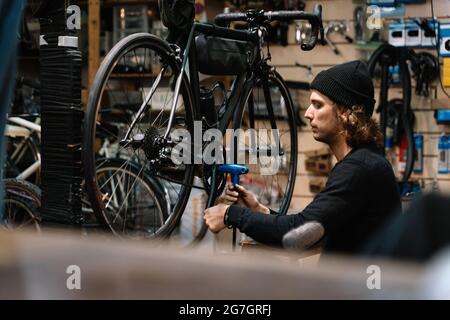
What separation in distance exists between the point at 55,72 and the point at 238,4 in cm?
286

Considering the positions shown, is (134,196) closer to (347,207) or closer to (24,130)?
(24,130)

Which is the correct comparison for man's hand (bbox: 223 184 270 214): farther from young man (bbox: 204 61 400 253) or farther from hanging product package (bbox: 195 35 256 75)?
hanging product package (bbox: 195 35 256 75)

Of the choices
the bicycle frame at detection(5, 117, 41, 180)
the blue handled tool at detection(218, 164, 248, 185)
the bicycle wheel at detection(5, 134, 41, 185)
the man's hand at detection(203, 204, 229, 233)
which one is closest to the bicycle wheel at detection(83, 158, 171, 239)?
the blue handled tool at detection(218, 164, 248, 185)

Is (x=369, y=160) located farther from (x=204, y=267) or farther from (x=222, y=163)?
(x=204, y=267)

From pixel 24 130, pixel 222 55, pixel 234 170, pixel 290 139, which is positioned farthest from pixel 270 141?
pixel 24 130

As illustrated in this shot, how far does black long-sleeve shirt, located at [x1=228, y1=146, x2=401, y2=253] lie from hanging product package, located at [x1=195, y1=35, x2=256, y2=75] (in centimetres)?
68

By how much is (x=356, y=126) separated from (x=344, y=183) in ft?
0.74

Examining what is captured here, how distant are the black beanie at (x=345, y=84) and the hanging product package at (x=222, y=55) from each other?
1.71 ft

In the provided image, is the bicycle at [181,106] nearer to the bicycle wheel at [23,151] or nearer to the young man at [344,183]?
the young man at [344,183]

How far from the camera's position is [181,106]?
253 centimetres

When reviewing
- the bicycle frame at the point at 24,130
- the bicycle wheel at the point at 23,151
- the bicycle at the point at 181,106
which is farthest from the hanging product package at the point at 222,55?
the bicycle wheel at the point at 23,151

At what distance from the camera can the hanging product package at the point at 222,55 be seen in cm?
255

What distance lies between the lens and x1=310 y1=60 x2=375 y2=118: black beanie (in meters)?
2.16
